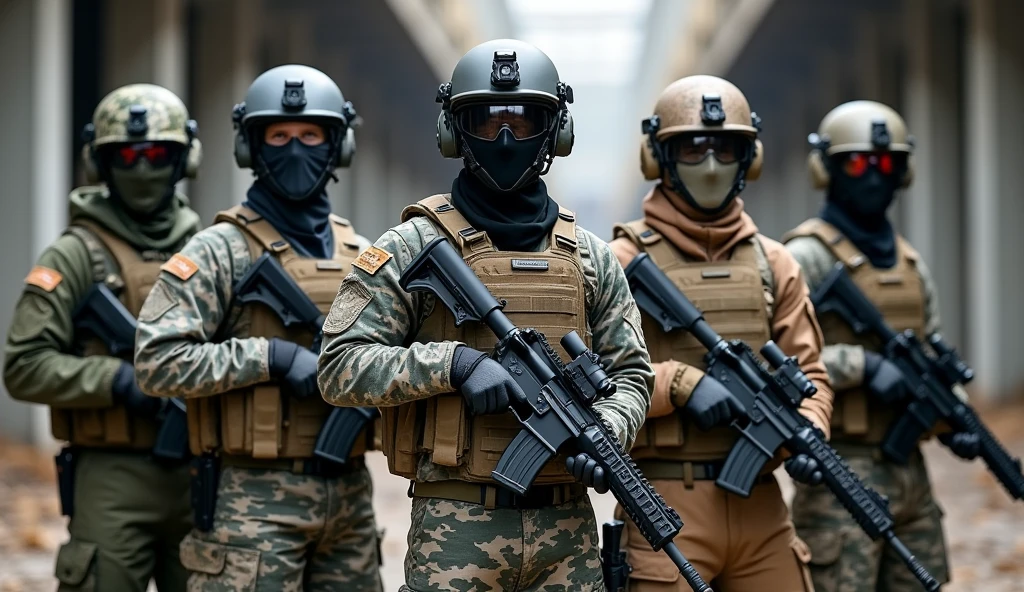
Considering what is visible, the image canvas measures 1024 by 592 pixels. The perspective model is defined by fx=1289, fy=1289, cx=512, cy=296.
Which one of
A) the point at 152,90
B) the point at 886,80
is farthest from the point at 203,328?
the point at 886,80

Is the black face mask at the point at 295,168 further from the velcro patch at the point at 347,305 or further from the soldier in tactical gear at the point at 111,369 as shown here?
the velcro patch at the point at 347,305

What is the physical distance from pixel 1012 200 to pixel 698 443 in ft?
33.7

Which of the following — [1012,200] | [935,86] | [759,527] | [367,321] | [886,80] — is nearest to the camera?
[367,321]

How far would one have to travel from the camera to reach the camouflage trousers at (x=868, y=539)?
5055 mm

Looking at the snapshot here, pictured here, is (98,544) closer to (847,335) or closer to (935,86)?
(847,335)

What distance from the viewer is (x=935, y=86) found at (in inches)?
628

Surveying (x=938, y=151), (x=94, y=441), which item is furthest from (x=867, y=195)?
(x=938, y=151)

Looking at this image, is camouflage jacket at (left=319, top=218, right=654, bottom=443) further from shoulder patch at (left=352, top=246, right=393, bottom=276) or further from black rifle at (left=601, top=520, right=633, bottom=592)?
black rifle at (left=601, top=520, right=633, bottom=592)

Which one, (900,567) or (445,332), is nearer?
(445,332)

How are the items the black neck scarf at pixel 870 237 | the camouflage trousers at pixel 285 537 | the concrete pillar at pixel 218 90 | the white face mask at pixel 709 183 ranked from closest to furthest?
the camouflage trousers at pixel 285 537 < the white face mask at pixel 709 183 < the black neck scarf at pixel 870 237 < the concrete pillar at pixel 218 90

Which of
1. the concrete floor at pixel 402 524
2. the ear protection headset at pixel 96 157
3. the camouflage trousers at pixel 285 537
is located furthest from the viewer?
the concrete floor at pixel 402 524

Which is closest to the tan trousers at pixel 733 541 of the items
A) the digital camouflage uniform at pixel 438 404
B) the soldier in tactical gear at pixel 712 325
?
the soldier in tactical gear at pixel 712 325

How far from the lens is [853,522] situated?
16.6 feet

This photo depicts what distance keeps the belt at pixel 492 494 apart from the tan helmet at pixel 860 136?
2.85 meters
